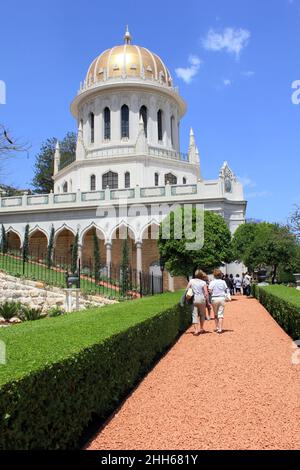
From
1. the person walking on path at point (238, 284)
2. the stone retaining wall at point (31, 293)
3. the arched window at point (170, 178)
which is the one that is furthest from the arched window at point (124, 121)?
the stone retaining wall at point (31, 293)

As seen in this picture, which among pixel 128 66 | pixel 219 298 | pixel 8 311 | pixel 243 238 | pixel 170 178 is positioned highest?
pixel 128 66

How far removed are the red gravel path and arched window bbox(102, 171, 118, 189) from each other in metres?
31.0

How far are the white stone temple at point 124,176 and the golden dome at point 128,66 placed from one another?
97 millimetres

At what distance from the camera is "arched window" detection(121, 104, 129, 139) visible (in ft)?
137


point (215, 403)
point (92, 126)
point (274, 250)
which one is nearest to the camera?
point (215, 403)

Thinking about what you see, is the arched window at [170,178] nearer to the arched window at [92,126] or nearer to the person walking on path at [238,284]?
the arched window at [92,126]

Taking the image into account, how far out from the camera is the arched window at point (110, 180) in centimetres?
3966

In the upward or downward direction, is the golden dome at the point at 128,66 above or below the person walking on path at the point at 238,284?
above

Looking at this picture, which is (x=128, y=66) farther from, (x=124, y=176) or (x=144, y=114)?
(x=124, y=176)

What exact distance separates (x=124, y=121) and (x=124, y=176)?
20.7 feet

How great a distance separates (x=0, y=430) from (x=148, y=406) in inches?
123

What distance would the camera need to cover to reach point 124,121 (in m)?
42.2

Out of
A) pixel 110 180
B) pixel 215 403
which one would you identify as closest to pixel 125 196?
pixel 110 180

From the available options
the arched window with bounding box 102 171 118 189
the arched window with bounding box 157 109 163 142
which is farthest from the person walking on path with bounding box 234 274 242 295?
the arched window with bounding box 157 109 163 142
